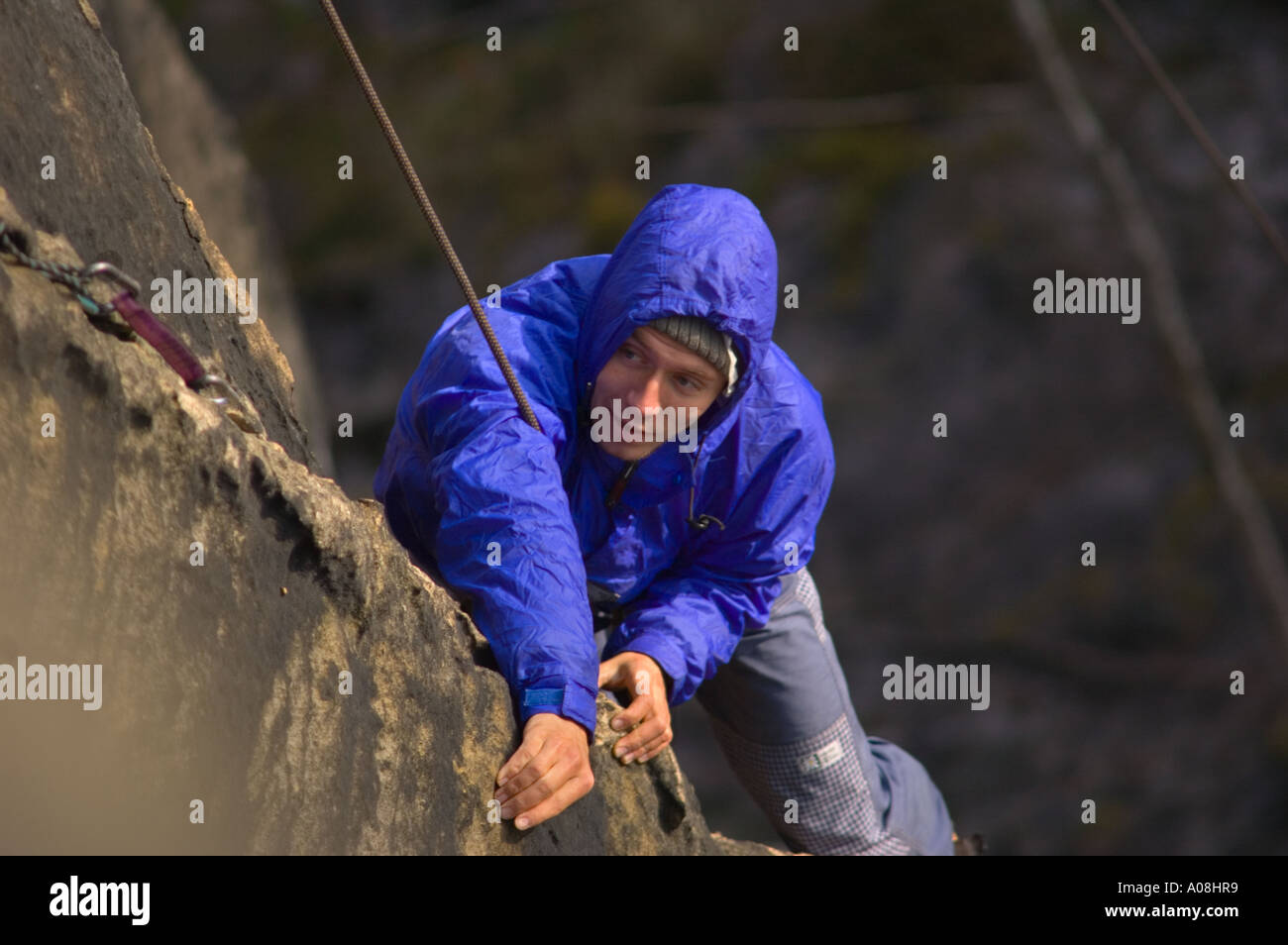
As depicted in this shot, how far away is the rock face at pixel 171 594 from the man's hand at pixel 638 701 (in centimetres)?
27

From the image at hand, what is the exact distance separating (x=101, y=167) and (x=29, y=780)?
0.86 m

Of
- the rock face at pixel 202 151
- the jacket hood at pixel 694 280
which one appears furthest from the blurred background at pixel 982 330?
the jacket hood at pixel 694 280

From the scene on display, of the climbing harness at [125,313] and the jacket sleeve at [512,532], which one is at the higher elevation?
the climbing harness at [125,313]

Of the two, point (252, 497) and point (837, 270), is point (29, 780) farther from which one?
point (837, 270)

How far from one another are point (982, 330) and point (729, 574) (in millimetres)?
7125

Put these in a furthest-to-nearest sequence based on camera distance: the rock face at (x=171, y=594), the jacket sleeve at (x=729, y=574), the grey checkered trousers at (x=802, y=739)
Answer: the grey checkered trousers at (x=802, y=739) → the jacket sleeve at (x=729, y=574) → the rock face at (x=171, y=594)

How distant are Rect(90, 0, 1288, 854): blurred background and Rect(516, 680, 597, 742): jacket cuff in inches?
226

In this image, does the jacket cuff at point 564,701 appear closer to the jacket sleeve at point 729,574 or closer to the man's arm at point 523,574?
the man's arm at point 523,574

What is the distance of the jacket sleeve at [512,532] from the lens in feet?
7.41

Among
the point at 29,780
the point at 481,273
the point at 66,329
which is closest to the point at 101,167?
the point at 66,329

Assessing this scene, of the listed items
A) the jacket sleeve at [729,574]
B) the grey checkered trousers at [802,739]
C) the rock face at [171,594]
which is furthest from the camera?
the grey checkered trousers at [802,739]

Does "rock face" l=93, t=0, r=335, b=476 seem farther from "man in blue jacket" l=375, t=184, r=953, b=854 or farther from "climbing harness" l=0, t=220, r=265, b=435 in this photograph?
"climbing harness" l=0, t=220, r=265, b=435

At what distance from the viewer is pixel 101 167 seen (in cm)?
201

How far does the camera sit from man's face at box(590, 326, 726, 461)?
249 cm
